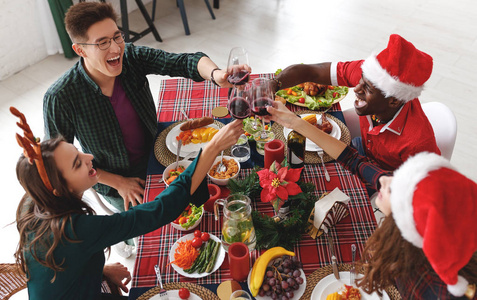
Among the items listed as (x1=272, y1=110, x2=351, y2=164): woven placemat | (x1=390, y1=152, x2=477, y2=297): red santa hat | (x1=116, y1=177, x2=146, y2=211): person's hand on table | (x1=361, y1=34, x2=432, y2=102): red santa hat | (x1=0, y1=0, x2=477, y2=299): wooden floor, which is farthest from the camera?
(x1=0, y1=0, x2=477, y2=299): wooden floor

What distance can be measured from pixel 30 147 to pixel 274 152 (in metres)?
0.99

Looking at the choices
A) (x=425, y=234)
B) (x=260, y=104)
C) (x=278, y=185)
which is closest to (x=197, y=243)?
(x=278, y=185)

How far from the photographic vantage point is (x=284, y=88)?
2340 millimetres

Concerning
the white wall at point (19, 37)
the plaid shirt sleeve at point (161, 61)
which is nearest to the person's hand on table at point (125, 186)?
the plaid shirt sleeve at point (161, 61)

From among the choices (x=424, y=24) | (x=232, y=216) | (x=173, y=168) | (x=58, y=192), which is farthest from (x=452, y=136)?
(x=424, y=24)

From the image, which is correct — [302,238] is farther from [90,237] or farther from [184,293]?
[90,237]

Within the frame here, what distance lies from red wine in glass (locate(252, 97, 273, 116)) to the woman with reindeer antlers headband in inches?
14.9

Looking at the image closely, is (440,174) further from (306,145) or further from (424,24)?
(424,24)

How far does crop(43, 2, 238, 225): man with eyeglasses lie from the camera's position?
1.99m

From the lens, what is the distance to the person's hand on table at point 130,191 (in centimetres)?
219

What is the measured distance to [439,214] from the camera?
111 centimetres

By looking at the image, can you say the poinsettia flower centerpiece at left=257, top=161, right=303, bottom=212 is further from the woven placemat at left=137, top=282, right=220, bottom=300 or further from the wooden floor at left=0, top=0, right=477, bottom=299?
the wooden floor at left=0, top=0, right=477, bottom=299

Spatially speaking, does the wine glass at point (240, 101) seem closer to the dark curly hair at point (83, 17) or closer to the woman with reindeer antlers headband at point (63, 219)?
the woman with reindeer antlers headband at point (63, 219)

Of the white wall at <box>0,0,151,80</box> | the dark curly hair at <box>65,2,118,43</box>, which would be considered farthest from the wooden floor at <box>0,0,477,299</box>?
the dark curly hair at <box>65,2,118,43</box>
